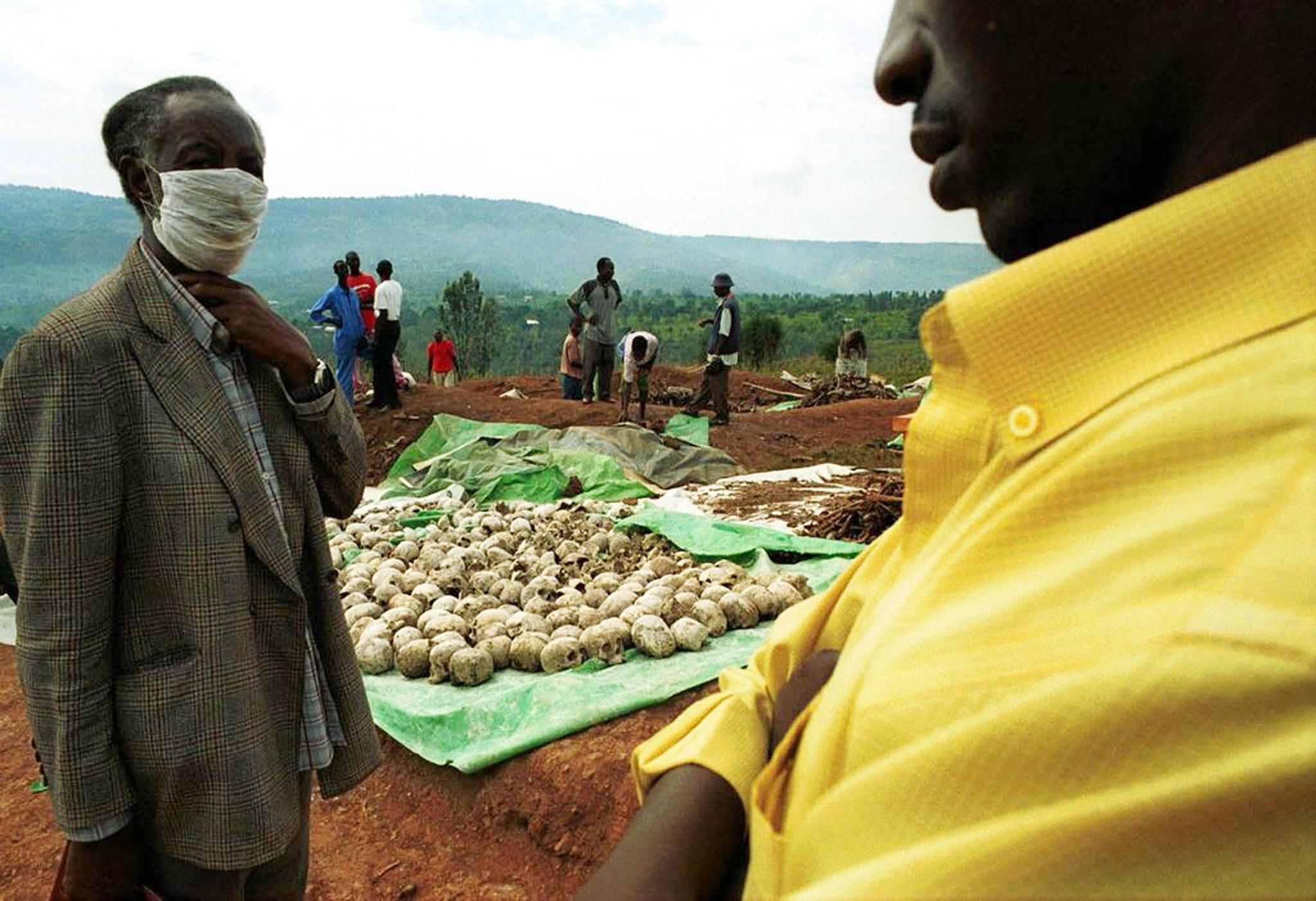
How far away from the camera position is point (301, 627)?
181 centimetres

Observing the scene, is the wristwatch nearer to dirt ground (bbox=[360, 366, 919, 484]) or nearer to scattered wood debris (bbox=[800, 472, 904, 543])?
scattered wood debris (bbox=[800, 472, 904, 543])

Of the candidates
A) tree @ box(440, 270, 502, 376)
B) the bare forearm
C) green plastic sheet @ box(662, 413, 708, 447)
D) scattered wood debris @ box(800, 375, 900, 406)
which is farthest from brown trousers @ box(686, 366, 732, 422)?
tree @ box(440, 270, 502, 376)

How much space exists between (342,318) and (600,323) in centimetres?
350

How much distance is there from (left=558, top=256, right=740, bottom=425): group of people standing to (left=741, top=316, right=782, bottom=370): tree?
14017 millimetres

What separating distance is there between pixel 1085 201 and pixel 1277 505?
0.99 ft

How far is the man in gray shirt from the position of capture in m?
11.8

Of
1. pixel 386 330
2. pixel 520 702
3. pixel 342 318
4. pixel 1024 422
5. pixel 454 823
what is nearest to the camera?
pixel 1024 422

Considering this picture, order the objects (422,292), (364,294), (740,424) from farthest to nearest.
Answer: (422,292) < (740,424) < (364,294)

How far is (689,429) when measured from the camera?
35.0 feet

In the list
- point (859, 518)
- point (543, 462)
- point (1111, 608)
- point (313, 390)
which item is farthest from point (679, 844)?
point (543, 462)

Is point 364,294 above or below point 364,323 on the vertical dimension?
above

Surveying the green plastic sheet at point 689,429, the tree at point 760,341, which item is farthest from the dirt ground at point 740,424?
the tree at point 760,341

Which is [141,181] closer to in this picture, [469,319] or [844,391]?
[844,391]

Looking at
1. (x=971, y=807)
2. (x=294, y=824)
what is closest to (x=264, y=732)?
(x=294, y=824)
